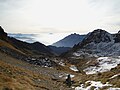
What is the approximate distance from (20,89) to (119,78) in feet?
60.6

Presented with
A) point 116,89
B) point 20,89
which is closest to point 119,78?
point 116,89

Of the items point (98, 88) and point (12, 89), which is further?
point (98, 88)

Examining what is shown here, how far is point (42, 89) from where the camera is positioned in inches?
1865

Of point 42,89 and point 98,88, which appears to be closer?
point 98,88

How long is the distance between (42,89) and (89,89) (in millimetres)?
9792

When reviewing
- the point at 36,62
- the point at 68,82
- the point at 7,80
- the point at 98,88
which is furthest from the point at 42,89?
the point at 36,62

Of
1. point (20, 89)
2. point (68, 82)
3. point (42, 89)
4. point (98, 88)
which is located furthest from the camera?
point (68, 82)

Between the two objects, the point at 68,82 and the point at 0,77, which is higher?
the point at 0,77

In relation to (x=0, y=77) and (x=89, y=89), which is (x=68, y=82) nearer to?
(x=89, y=89)

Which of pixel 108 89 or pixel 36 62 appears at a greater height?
pixel 108 89

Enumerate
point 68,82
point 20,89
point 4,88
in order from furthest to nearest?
point 68,82, point 20,89, point 4,88

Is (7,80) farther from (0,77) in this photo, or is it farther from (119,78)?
(119,78)

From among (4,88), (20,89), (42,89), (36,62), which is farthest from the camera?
(36,62)

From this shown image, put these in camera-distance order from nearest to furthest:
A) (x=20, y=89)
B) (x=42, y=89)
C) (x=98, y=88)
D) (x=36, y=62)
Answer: (x=20, y=89)
(x=98, y=88)
(x=42, y=89)
(x=36, y=62)
